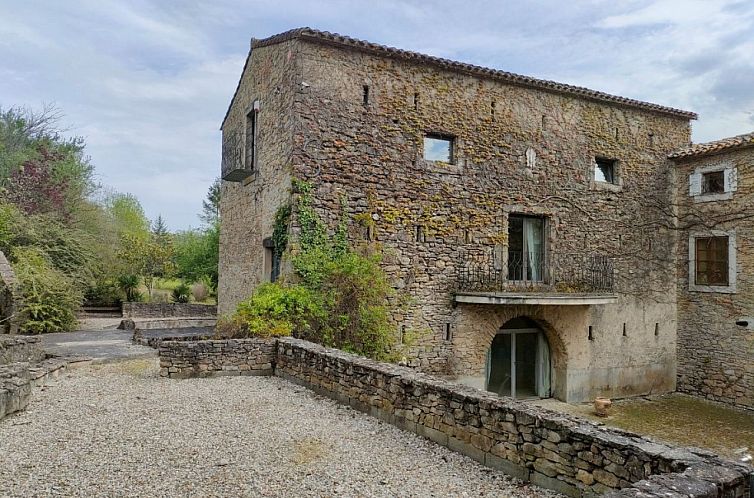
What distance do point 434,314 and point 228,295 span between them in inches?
247

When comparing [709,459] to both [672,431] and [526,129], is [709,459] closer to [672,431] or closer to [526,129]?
[672,431]

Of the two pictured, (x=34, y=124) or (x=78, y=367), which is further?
(x=34, y=124)

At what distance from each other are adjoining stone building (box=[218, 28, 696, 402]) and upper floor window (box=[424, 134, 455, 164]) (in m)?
0.04

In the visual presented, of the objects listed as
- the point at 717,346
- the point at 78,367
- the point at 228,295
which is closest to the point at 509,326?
the point at 717,346

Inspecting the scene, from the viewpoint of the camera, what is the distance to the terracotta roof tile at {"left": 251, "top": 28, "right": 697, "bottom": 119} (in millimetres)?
11383

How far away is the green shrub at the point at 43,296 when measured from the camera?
17062 mm

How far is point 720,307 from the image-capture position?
48.0 feet

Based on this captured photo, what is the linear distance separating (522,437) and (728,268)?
12604 mm

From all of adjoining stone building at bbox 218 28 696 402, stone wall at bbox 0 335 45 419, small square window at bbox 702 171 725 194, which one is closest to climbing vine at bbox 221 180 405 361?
adjoining stone building at bbox 218 28 696 402

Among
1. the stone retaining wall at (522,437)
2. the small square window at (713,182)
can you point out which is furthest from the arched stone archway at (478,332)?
the small square window at (713,182)

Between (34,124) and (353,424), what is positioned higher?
(34,124)

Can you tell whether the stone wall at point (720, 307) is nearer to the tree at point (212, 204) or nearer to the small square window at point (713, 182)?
the small square window at point (713, 182)

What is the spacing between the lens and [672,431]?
11641 millimetres

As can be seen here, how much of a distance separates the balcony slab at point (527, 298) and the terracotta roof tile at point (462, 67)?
542 centimetres
